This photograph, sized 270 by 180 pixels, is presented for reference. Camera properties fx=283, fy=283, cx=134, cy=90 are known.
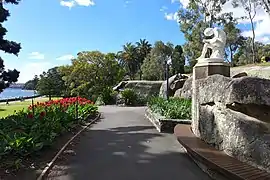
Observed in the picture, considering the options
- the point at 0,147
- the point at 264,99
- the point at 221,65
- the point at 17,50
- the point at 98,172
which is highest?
the point at 17,50

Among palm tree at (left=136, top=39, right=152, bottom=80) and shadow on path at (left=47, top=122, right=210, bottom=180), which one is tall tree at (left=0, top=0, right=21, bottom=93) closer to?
shadow on path at (left=47, top=122, right=210, bottom=180)

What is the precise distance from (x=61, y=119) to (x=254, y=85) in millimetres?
6231

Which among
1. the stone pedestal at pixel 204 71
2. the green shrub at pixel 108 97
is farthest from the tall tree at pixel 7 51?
the green shrub at pixel 108 97

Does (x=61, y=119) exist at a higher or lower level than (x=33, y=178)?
higher

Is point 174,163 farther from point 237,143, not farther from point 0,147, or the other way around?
point 0,147

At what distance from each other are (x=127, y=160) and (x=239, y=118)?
258 cm

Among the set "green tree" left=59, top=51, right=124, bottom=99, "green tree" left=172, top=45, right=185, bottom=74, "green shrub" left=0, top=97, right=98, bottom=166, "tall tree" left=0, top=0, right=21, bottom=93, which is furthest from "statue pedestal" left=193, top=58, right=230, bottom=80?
"green tree" left=172, top=45, right=185, bottom=74

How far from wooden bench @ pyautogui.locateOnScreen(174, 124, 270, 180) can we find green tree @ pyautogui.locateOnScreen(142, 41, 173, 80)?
3720 cm

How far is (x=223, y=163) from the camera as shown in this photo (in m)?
4.44

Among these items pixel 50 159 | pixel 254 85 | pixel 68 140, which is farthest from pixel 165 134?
pixel 254 85

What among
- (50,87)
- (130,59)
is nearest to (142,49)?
(130,59)

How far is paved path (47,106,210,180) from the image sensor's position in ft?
16.8

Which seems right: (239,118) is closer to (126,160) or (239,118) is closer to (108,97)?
(126,160)

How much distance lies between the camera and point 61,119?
29.5 ft
